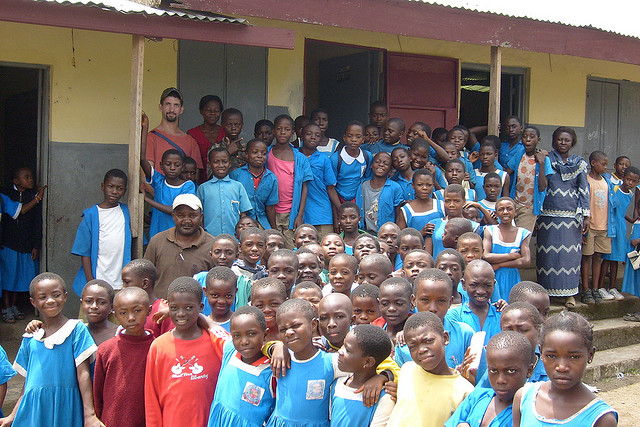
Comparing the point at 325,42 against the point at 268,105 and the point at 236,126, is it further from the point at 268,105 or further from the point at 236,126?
the point at 236,126

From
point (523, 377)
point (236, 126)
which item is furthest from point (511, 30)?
point (523, 377)

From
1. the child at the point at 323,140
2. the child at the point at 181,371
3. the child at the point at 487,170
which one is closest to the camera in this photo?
the child at the point at 181,371

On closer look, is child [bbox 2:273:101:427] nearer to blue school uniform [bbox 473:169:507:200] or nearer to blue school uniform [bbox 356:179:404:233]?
blue school uniform [bbox 356:179:404:233]

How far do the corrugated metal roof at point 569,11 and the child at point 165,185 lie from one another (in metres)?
2.56

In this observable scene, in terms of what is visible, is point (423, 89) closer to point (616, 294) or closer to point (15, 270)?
point (616, 294)

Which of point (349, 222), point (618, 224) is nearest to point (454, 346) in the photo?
point (349, 222)

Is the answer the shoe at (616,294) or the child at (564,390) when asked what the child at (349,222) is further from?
the shoe at (616,294)

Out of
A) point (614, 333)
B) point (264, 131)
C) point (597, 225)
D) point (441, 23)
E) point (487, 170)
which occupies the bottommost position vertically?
point (614, 333)

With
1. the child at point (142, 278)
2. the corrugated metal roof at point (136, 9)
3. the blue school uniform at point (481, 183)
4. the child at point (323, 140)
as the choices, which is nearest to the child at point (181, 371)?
the child at point (142, 278)

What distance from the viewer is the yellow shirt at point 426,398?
274cm

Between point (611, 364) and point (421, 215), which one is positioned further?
point (611, 364)

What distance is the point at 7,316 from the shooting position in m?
6.05

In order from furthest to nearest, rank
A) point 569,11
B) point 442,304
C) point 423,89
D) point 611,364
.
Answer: point 423,89, point 569,11, point 611,364, point 442,304

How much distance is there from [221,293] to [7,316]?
3.34 meters
